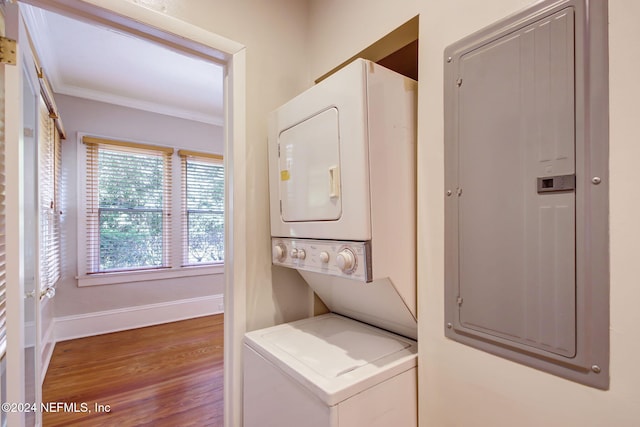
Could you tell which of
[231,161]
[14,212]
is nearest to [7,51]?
[14,212]

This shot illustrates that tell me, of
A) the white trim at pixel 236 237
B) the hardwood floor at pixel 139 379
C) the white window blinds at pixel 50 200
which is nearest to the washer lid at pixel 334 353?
the white trim at pixel 236 237

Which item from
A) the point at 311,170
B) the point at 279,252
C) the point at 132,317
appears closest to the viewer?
the point at 311,170

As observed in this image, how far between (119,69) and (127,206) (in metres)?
1.57

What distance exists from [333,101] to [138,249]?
12.0 feet

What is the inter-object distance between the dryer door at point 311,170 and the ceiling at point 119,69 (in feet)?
3.48

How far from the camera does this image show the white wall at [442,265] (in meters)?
0.68

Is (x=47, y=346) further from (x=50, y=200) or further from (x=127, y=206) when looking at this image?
(x=127, y=206)

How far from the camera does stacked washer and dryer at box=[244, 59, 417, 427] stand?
101 cm

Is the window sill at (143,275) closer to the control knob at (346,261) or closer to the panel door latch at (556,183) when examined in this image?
the control knob at (346,261)

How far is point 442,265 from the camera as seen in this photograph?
1048 millimetres

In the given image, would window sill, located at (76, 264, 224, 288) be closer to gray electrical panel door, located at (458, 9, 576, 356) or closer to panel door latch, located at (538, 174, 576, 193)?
gray electrical panel door, located at (458, 9, 576, 356)

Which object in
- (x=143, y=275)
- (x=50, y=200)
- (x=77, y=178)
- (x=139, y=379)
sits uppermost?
(x=77, y=178)

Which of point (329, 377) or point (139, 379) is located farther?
point (139, 379)

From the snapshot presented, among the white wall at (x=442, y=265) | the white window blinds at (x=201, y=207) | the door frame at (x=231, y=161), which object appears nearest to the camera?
the white wall at (x=442, y=265)
